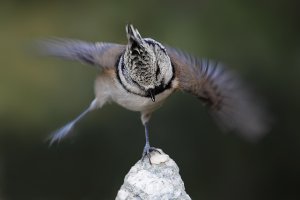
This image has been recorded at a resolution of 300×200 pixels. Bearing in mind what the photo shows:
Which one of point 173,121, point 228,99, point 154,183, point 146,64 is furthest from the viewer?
point 173,121

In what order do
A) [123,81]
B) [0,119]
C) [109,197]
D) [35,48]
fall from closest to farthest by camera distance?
[123,81]
[35,48]
[109,197]
[0,119]

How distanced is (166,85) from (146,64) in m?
0.30

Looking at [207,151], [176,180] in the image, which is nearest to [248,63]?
[207,151]

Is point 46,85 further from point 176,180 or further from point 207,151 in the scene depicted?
point 176,180

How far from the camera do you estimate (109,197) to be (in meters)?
6.07

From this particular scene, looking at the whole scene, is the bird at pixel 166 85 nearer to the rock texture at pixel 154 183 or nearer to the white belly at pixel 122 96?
the white belly at pixel 122 96

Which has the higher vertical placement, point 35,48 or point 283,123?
point 35,48

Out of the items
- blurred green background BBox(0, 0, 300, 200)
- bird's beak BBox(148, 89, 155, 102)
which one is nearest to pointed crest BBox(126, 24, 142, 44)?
bird's beak BBox(148, 89, 155, 102)

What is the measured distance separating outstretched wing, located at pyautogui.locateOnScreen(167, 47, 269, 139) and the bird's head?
0.95 ft

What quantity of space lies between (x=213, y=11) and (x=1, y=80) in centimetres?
170

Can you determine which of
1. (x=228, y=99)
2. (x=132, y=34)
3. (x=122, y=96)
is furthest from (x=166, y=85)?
(x=132, y=34)

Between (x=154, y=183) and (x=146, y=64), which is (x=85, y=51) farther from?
(x=154, y=183)

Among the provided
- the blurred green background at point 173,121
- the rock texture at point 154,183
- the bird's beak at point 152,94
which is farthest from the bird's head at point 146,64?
the blurred green background at point 173,121

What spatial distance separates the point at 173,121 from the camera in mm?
6270
